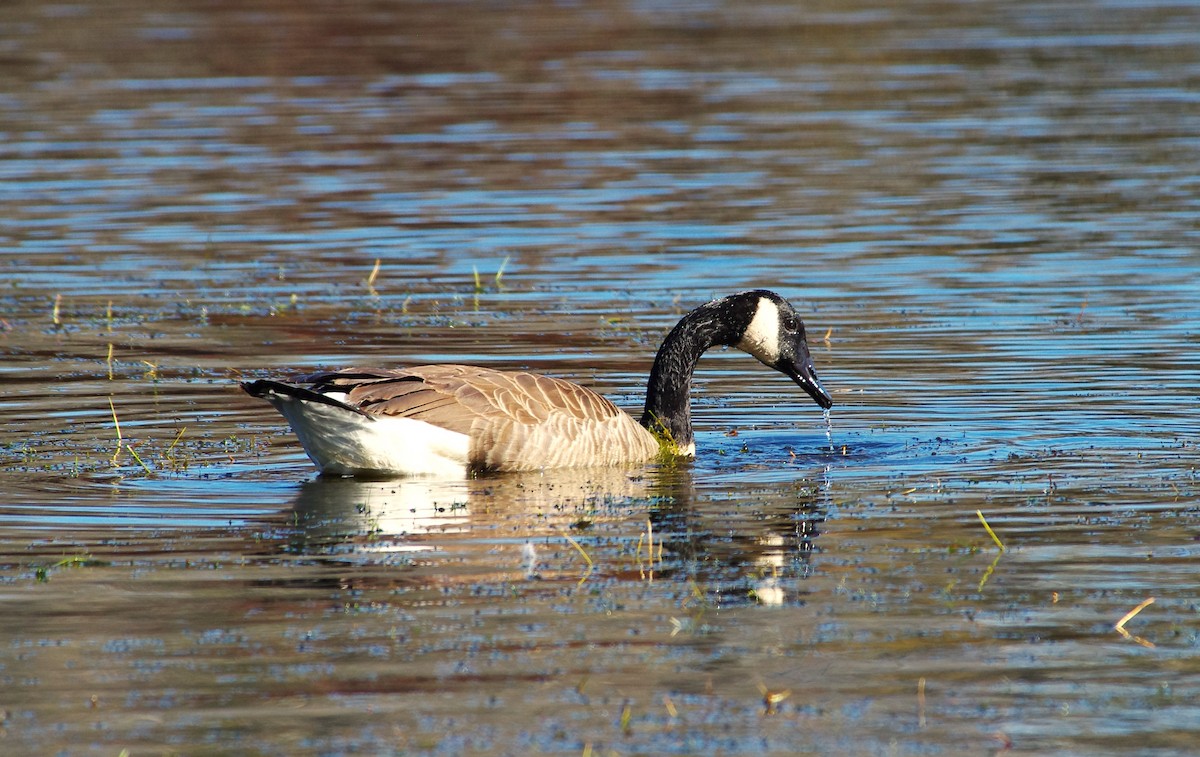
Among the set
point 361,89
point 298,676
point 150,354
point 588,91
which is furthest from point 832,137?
point 298,676

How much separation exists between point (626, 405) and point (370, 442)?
10.5 ft

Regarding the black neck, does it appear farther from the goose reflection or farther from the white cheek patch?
the goose reflection

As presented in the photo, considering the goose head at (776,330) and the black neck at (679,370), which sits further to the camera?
the goose head at (776,330)

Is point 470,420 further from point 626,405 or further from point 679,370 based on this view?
point 626,405

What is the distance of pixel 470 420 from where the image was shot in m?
11.7

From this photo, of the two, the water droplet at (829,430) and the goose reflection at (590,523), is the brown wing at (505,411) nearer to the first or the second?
the goose reflection at (590,523)

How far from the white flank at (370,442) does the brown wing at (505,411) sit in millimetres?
73

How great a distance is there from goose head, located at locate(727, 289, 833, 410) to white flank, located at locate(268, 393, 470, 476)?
248 centimetres

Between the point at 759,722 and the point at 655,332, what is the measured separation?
390 inches

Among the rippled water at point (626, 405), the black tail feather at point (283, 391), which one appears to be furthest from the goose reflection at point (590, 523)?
the black tail feather at point (283, 391)

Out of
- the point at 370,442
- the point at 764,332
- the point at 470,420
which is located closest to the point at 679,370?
the point at 764,332

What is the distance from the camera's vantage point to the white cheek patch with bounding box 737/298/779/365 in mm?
13109

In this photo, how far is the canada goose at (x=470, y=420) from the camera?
37.1 feet

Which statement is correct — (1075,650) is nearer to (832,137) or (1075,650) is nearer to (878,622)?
(878,622)
